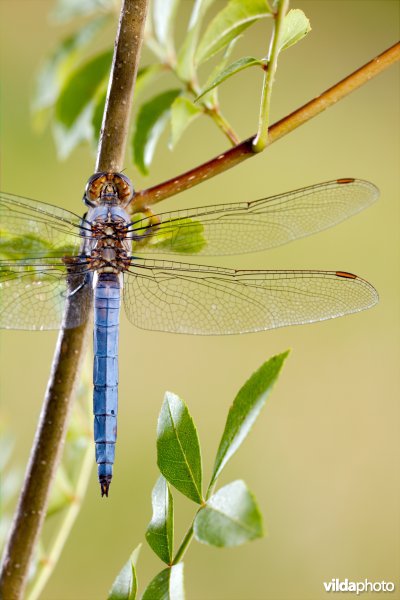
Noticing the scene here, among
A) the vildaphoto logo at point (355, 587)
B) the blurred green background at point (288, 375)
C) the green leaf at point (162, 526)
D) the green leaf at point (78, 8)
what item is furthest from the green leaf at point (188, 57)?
the blurred green background at point (288, 375)

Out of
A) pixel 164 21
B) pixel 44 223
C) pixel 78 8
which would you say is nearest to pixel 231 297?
pixel 44 223

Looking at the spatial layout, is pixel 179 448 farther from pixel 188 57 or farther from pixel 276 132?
pixel 188 57

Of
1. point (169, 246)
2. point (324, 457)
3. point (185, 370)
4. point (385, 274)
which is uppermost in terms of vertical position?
point (385, 274)

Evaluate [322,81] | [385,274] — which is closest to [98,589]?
[385,274]

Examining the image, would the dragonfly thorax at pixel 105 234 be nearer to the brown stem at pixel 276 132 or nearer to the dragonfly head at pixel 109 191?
the dragonfly head at pixel 109 191

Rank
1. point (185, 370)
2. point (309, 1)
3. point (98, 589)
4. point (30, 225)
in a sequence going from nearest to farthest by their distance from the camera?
1. point (30, 225)
2. point (98, 589)
3. point (185, 370)
4. point (309, 1)

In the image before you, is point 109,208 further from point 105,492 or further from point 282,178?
point 282,178
